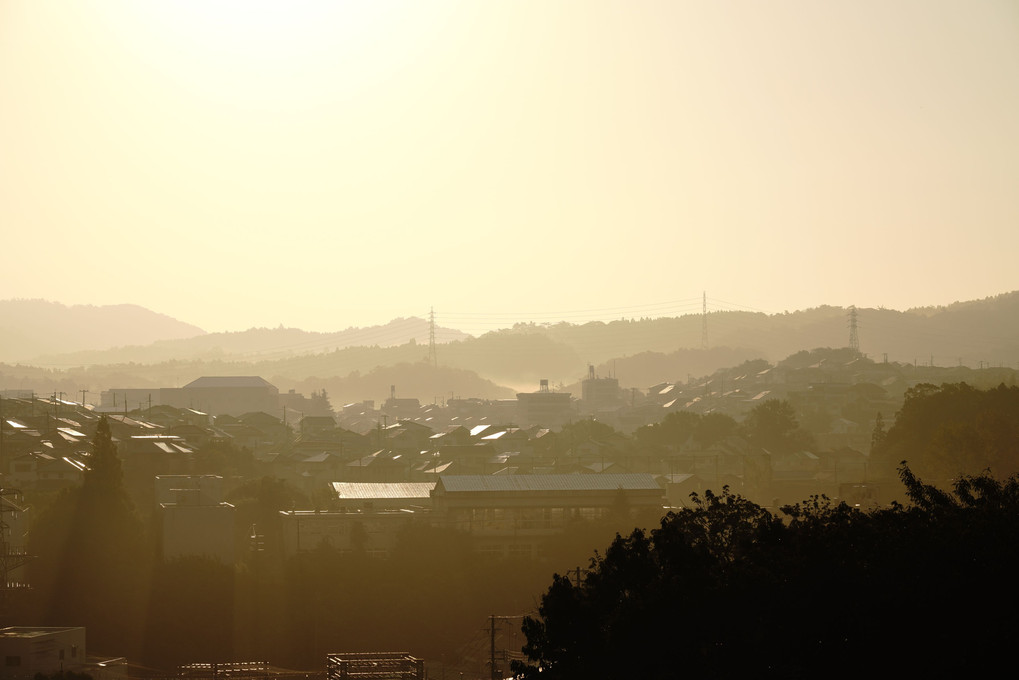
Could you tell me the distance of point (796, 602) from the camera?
19.8 meters

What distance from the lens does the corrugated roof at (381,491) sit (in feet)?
→ 156

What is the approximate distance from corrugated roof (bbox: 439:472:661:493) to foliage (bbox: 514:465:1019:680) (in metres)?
22.8

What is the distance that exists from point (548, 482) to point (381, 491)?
665 cm

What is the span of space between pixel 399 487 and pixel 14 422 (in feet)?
91.3

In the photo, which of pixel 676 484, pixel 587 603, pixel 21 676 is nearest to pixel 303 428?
pixel 676 484

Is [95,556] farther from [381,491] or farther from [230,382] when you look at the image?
[230,382]

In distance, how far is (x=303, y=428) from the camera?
9088 centimetres

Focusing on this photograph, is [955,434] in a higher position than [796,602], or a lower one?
higher

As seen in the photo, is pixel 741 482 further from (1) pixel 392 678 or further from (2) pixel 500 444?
(1) pixel 392 678

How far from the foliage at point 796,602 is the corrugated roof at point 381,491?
84.9 ft

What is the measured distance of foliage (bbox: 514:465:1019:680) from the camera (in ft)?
61.1

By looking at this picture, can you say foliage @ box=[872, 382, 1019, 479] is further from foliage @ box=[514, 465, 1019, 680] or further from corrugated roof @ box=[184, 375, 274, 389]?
corrugated roof @ box=[184, 375, 274, 389]

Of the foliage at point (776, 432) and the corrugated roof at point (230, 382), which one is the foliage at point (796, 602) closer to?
the foliage at point (776, 432)

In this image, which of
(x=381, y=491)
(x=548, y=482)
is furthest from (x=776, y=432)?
(x=381, y=491)
